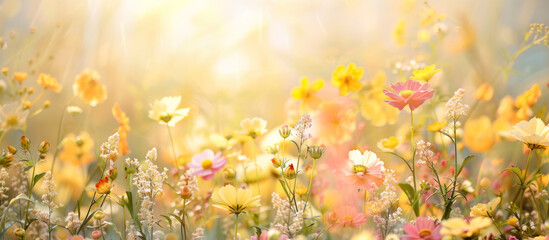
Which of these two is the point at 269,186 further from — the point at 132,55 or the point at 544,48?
the point at 544,48

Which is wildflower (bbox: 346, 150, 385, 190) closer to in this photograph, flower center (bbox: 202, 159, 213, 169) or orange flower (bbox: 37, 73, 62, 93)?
flower center (bbox: 202, 159, 213, 169)

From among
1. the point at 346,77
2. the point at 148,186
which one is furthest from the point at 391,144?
the point at 148,186

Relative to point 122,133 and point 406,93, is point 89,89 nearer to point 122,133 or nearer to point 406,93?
point 122,133

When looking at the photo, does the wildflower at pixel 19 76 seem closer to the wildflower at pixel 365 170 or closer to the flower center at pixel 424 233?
the wildflower at pixel 365 170

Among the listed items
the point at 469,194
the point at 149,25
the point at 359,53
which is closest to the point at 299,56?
the point at 359,53

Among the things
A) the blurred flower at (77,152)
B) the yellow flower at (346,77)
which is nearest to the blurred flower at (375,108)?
the yellow flower at (346,77)
